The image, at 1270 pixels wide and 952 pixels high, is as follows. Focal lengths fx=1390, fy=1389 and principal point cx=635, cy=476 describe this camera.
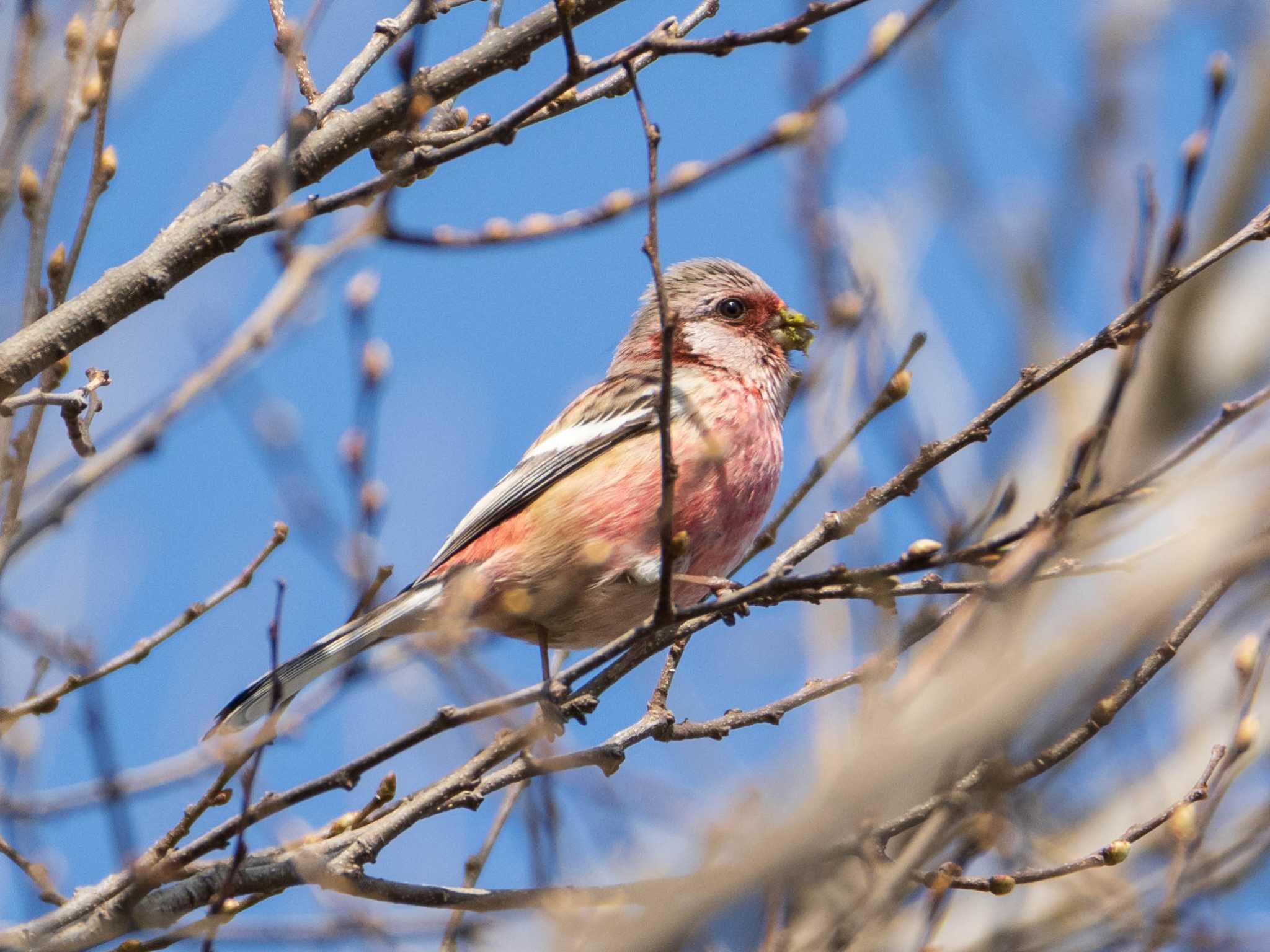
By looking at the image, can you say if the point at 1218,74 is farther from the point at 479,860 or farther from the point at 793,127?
the point at 479,860

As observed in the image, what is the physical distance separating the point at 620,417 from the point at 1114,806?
3438mm

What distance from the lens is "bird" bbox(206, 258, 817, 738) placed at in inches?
208

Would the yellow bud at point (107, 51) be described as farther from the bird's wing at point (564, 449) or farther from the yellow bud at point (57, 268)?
the bird's wing at point (564, 449)

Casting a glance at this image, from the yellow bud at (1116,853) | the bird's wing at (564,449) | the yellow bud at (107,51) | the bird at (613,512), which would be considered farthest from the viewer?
the bird's wing at (564,449)

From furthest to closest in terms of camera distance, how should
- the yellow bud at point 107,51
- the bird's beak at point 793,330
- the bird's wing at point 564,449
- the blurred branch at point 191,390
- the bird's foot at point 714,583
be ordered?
the bird's beak at point 793,330
the bird's wing at point 564,449
the bird's foot at point 714,583
the yellow bud at point 107,51
the blurred branch at point 191,390

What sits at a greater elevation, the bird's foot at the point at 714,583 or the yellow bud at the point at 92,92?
the yellow bud at the point at 92,92

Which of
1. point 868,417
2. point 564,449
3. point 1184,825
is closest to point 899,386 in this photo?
point 868,417

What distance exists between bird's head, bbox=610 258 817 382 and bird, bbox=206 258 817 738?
1 centimetres

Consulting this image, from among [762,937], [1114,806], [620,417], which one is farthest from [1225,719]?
[762,937]

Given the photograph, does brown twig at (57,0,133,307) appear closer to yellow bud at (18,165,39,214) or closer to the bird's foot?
yellow bud at (18,165,39,214)

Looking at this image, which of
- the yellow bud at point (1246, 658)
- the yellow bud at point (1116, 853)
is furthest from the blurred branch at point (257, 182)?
the yellow bud at point (1116, 853)

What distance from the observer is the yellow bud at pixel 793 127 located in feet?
9.70

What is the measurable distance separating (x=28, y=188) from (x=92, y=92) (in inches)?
12.5

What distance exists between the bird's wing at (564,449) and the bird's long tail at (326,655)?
332mm
